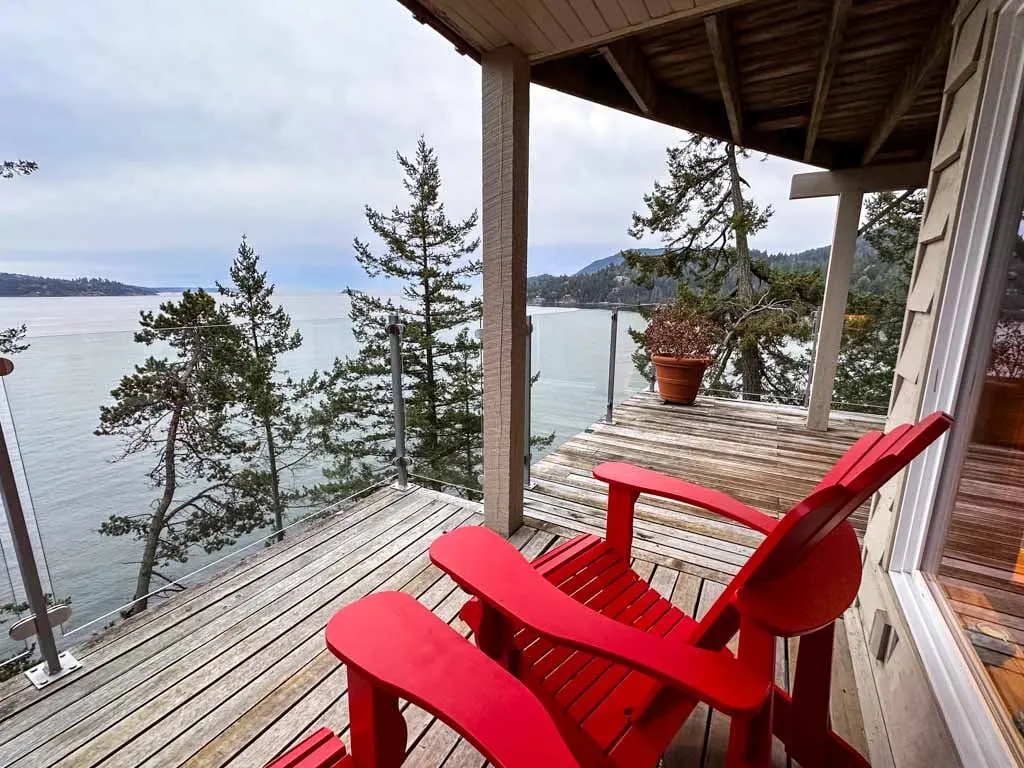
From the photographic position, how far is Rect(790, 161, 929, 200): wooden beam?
354cm

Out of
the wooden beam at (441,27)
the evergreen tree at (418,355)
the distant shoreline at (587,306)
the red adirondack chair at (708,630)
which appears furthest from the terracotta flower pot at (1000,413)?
the evergreen tree at (418,355)

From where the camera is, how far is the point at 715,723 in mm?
1392

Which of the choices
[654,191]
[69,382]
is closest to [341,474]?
[69,382]

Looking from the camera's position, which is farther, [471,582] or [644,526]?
[644,526]

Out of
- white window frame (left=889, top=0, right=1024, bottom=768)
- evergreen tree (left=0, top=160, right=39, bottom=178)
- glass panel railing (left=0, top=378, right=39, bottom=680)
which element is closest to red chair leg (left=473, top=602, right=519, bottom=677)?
white window frame (left=889, top=0, right=1024, bottom=768)

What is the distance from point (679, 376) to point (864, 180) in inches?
92.1

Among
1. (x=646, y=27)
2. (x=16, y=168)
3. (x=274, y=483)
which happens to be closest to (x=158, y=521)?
(x=274, y=483)

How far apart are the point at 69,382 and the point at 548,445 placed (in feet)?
9.25

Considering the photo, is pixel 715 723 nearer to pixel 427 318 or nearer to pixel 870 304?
pixel 870 304

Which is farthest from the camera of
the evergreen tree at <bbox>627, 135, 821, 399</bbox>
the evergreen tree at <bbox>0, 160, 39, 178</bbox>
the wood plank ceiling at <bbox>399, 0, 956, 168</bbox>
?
the evergreen tree at <bbox>627, 135, 821, 399</bbox>

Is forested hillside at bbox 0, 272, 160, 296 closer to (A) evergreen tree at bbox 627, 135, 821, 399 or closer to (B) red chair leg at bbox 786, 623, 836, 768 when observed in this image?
(B) red chair leg at bbox 786, 623, 836, 768

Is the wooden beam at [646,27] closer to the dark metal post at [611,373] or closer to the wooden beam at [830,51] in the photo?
the wooden beam at [830,51]

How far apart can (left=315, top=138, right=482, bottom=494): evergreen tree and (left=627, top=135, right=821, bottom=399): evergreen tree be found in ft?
12.3

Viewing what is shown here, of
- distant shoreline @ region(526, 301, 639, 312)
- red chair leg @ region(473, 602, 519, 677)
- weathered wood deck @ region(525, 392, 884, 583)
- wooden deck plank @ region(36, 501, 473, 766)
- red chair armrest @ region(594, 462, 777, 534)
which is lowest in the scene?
wooden deck plank @ region(36, 501, 473, 766)
